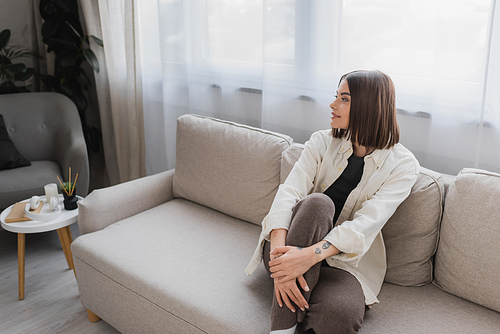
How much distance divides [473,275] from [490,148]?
48cm

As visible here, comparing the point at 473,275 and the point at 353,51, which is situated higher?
the point at 353,51

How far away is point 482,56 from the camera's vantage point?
4.38 feet

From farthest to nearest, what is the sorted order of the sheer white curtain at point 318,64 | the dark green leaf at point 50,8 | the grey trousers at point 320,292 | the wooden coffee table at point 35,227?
1. the dark green leaf at point 50,8
2. the wooden coffee table at point 35,227
3. the sheer white curtain at point 318,64
4. the grey trousers at point 320,292

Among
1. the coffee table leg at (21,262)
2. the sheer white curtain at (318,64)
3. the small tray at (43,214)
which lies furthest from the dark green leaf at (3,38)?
the coffee table leg at (21,262)

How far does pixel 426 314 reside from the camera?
1174 mm

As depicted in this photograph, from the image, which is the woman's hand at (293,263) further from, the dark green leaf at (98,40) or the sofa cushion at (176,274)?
the dark green leaf at (98,40)

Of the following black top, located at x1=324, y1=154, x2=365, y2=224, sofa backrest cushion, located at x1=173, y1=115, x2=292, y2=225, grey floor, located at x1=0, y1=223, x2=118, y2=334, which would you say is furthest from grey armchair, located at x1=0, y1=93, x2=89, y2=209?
black top, located at x1=324, y1=154, x2=365, y2=224

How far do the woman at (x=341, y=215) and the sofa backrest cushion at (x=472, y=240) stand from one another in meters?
0.16

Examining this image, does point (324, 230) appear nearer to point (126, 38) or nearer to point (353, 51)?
point (353, 51)

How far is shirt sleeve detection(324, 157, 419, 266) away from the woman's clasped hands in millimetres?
97

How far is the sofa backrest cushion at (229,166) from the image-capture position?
5.55ft

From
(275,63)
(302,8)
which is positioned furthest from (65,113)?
(302,8)

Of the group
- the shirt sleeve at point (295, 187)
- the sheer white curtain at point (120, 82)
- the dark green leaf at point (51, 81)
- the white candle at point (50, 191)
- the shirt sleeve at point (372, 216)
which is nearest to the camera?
the shirt sleeve at point (372, 216)

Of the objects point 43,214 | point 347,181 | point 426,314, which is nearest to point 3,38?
point 43,214
